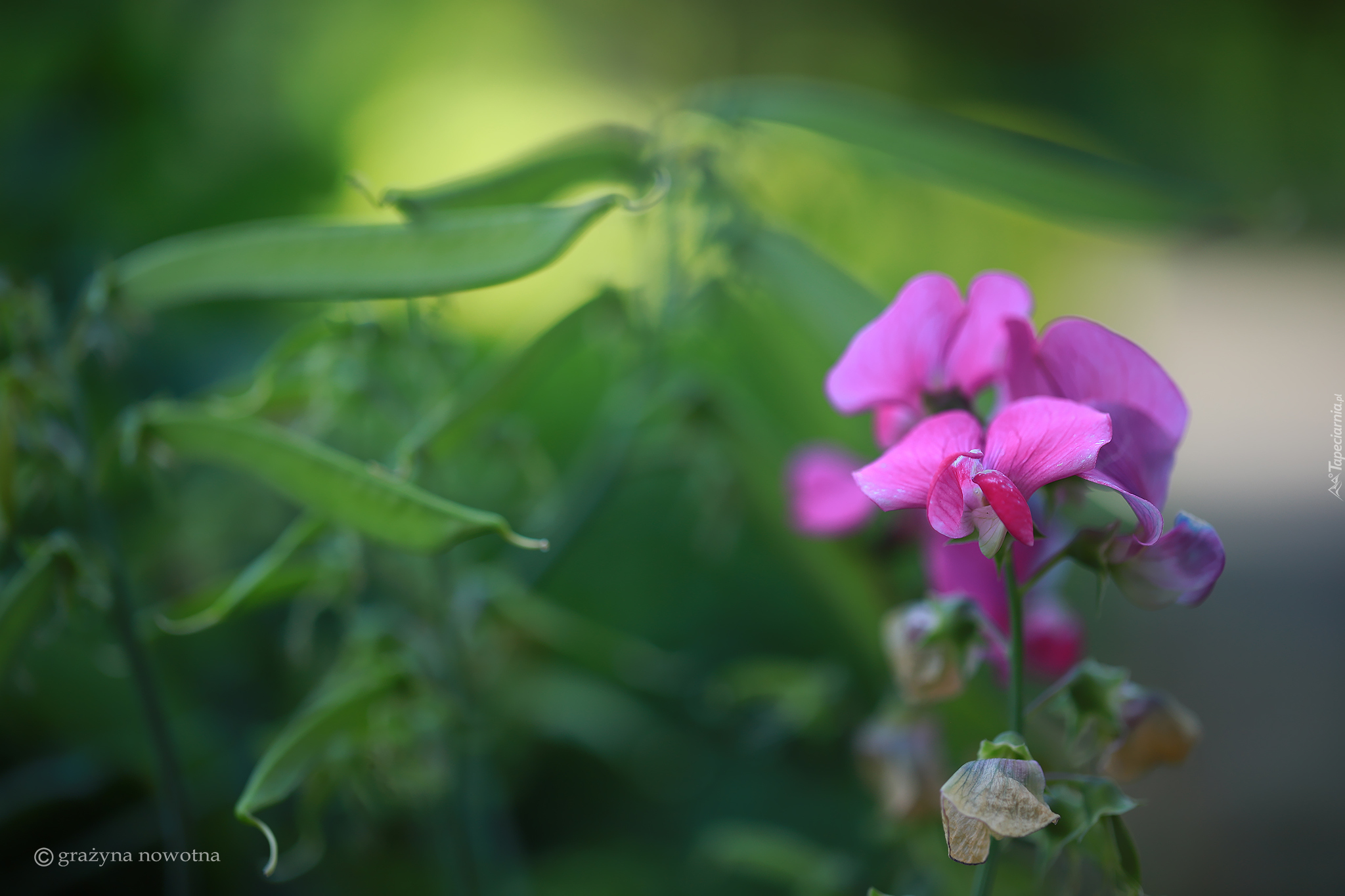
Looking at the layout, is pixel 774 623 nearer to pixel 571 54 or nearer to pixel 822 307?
pixel 822 307

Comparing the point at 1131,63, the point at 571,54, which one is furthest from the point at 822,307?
the point at 1131,63

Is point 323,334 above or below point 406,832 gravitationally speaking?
above

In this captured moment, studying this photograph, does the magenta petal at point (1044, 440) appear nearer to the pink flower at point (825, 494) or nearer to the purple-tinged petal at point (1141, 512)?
the purple-tinged petal at point (1141, 512)

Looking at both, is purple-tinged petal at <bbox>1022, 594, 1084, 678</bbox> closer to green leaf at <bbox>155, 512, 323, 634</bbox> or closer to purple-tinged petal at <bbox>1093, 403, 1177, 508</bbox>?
purple-tinged petal at <bbox>1093, 403, 1177, 508</bbox>

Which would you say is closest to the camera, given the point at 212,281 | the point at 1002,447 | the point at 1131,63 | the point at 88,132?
the point at 1002,447

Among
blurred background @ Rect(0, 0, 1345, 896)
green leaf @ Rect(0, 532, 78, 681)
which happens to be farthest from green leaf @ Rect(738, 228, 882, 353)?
green leaf @ Rect(0, 532, 78, 681)

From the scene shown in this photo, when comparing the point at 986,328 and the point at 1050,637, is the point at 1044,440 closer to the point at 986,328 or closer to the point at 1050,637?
the point at 986,328
